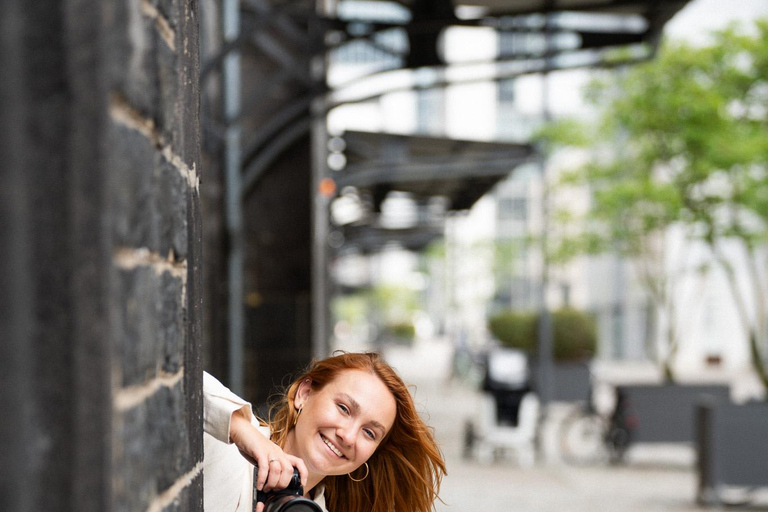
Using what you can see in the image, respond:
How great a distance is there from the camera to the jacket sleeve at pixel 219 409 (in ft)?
5.77

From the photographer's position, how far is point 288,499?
5.37ft

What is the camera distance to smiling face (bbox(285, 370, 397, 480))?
200 cm

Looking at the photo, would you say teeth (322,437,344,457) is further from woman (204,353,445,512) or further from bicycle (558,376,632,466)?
bicycle (558,376,632,466)

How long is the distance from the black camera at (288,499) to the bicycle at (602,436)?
12782 millimetres

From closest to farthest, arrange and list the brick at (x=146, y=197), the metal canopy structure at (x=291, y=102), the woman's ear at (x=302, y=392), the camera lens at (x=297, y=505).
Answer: the brick at (x=146, y=197)
the camera lens at (x=297, y=505)
the woman's ear at (x=302, y=392)
the metal canopy structure at (x=291, y=102)

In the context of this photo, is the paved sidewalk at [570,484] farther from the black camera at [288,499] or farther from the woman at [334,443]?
the black camera at [288,499]

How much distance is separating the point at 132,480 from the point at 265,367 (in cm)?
949

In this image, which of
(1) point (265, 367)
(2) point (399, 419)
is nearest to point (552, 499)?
(1) point (265, 367)

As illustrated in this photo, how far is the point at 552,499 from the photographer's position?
1124cm

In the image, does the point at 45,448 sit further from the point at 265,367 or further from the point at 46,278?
the point at 265,367

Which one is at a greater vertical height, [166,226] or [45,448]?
[166,226]

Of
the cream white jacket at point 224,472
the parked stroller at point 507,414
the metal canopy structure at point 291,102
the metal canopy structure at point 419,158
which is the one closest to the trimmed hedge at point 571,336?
the metal canopy structure at point 419,158

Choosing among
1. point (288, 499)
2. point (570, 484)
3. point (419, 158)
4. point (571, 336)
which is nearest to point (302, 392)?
point (288, 499)

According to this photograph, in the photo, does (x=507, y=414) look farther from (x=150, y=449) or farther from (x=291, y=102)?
(x=150, y=449)
